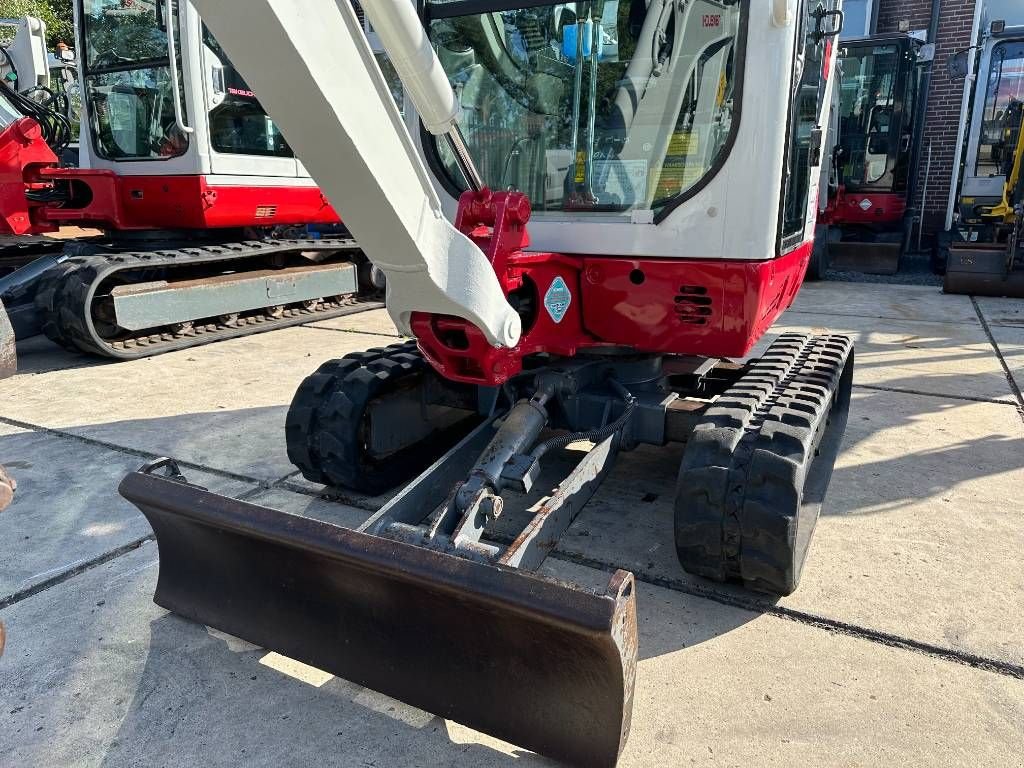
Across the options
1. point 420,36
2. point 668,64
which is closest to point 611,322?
point 668,64

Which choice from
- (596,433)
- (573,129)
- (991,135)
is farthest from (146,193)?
(991,135)

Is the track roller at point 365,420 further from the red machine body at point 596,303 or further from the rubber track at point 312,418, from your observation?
the red machine body at point 596,303

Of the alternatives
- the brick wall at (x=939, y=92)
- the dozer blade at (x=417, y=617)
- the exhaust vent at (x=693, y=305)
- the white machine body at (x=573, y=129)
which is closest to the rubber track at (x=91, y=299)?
the white machine body at (x=573, y=129)

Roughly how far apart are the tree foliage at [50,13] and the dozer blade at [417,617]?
1894 cm

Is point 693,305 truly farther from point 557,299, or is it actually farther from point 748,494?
point 748,494

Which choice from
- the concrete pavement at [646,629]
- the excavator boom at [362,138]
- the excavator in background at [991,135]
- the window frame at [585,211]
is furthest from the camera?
the excavator in background at [991,135]

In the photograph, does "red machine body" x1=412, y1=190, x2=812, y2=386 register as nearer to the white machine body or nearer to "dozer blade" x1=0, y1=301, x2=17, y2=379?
the white machine body

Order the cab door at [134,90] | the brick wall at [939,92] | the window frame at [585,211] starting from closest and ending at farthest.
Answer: the window frame at [585,211] < the cab door at [134,90] < the brick wall at [939,92]

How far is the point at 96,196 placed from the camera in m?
6.51

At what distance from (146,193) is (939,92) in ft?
40.5

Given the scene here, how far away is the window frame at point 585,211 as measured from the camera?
265cm

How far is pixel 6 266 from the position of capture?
23.6ft

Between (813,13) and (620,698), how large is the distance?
2653 mm

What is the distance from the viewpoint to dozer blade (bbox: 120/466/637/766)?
5.94 ft
